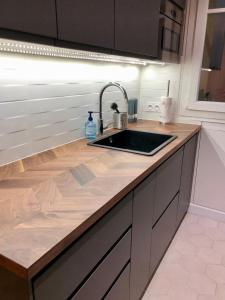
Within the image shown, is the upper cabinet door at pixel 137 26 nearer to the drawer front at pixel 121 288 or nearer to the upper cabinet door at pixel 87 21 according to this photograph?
the upper cabinet door at pixel 87 21

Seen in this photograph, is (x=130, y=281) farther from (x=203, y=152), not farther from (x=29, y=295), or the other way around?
(x=203, y=152)

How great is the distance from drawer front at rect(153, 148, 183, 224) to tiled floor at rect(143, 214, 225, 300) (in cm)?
49

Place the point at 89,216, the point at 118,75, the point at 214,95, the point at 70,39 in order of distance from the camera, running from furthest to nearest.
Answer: the point at 214,95
the point at 118,75
the point at 70,39
the point at 89,216

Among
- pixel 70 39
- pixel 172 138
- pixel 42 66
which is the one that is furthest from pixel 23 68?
pixel 172 138

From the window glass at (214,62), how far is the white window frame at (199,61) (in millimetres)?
42

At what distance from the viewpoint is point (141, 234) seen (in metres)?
1.32

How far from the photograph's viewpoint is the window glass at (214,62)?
2.09 meters

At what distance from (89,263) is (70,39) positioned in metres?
0.86

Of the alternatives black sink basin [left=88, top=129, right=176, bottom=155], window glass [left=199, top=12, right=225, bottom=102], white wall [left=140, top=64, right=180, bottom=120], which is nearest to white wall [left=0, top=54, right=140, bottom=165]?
black sink basin [left=88, top=129, right=176, bottom=155]

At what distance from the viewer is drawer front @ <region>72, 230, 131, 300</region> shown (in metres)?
0.88

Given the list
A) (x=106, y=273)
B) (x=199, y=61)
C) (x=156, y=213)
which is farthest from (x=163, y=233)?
(x=199, y=61)

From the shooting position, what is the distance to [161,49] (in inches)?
68.3

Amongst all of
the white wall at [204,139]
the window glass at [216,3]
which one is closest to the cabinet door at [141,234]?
the white wall at [204,139]

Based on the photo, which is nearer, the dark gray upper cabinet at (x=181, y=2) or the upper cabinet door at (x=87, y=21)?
the upper cabinet door at (x=87, y=21)
